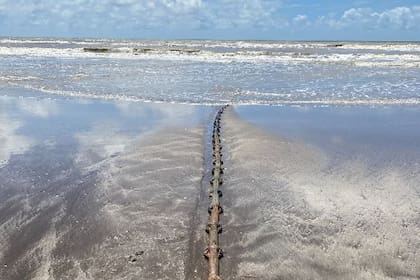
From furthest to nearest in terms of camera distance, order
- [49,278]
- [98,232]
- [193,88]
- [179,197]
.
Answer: [193,88]
[179,197]
[98,232]
[49,278]

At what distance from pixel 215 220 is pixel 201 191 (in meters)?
1.42

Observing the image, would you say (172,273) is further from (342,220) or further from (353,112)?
(353,112)

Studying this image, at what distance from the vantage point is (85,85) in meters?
22.7

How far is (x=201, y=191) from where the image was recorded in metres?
7.62

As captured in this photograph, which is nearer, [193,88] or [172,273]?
[172,273]

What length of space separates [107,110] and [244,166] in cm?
738

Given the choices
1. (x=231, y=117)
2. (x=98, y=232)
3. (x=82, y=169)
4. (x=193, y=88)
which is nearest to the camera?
(x=98, y=232)

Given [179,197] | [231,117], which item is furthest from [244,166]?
[231,117]

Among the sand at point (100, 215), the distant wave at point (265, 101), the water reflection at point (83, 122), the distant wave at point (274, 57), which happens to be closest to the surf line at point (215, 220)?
the sand at point (100, 215)

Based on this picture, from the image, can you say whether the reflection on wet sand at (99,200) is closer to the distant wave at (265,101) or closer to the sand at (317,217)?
the sand at (317,217)

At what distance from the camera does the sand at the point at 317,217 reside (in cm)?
526

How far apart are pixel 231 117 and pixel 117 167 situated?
627 cm

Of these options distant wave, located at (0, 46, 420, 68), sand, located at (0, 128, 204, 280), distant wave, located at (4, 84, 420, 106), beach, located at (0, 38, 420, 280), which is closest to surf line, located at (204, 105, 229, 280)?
beach, located at (0, 38, 420, 280)

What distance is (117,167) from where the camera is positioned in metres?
8.81
